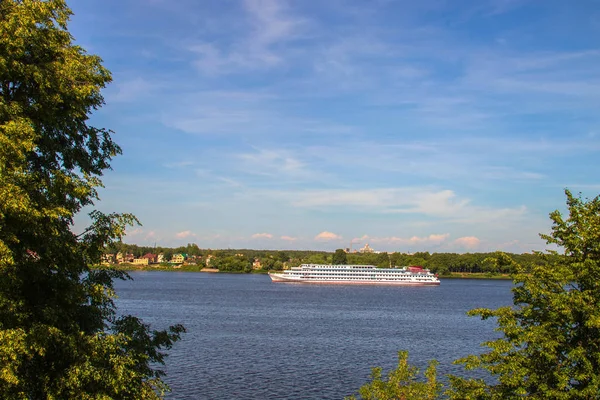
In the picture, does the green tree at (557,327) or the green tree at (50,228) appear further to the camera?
the green tree at (557,327)

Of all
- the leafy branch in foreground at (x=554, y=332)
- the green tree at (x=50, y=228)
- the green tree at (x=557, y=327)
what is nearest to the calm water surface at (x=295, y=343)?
the leafy branch in foreground at (x=554, y=332)

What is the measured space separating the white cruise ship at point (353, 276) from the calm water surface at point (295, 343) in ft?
253

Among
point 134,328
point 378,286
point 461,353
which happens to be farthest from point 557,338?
point 378,286

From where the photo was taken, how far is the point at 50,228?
14453 mm

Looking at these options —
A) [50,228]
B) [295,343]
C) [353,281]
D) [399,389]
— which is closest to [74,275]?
[50,228]

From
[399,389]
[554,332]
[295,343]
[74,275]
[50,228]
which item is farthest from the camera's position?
[295,343]

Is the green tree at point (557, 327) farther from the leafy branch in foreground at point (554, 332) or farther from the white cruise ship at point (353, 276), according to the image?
the white cruise ship at point (353, 276)

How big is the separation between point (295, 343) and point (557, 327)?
4184 centimetres

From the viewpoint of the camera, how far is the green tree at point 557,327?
1709 centimetres

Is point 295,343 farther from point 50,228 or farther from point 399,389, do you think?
point 50,228

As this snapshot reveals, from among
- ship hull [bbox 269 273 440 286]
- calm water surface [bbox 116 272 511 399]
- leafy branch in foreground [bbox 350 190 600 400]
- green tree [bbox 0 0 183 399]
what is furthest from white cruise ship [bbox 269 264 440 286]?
green tree [bbox 0 0 183 399]

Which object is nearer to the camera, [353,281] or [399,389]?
[399,389]

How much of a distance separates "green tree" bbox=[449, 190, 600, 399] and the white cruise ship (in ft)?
537

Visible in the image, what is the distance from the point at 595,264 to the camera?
701 inches
